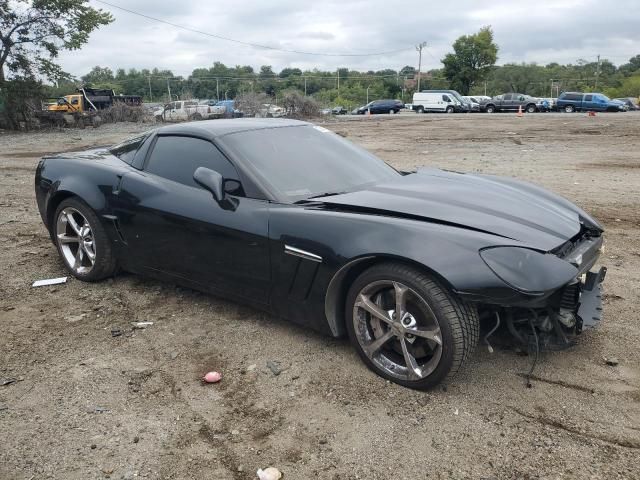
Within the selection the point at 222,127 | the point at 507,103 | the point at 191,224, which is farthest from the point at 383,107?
the point at 191,224

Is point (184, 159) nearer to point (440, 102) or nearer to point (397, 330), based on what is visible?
point (397, 330)

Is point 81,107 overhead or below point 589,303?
overhead

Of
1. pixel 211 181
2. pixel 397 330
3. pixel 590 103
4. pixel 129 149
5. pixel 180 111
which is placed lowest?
pixel 590 103

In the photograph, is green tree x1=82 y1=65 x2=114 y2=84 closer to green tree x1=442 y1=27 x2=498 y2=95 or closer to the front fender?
green tree x1=442 y1=27 x2=498 y2=95

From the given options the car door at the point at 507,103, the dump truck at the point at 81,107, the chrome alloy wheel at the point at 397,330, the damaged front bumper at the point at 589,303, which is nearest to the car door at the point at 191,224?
the chrome alloy wheel at the point at 397,330

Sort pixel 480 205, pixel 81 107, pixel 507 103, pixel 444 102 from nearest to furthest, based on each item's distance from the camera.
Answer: pixel 480 205
pixel 81 107
pixel 507 103
pixel 444 102

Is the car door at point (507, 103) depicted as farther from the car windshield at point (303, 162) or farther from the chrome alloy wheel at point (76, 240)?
the chrome alloy wheel at point (76, 240)

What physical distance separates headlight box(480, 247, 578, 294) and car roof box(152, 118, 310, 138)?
2.11 metres

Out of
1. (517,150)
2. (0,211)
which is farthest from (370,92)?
(0,211)

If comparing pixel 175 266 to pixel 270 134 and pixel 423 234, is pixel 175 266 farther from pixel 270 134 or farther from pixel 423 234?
pixel 423 234

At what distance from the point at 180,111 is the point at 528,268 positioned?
31935 mm

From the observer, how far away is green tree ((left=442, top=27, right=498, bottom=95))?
65.5 metres

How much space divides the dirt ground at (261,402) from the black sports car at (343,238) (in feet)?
0.80

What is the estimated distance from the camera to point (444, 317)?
8.93ft
